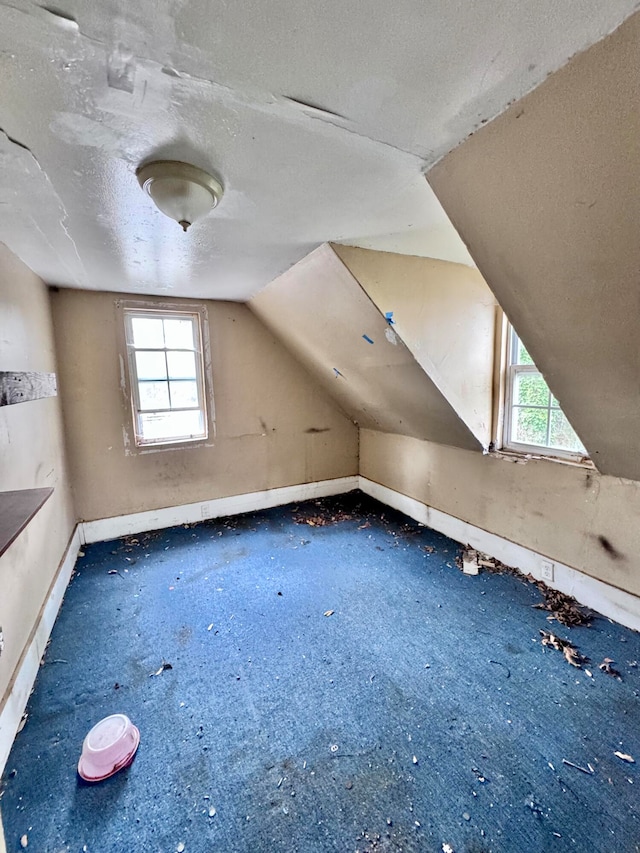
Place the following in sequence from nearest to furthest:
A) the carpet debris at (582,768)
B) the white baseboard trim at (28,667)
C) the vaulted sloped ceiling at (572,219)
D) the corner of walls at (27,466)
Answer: the vaulted sloped ceiling at (572,219) → the carpet debris at (582,768) → the white baseboard trim at (28,667) → the corner of walls at (27,466)

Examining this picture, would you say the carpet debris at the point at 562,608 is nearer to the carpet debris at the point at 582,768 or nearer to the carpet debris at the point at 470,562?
the carpet debris at the point at 470,562

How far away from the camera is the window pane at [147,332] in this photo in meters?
3.14

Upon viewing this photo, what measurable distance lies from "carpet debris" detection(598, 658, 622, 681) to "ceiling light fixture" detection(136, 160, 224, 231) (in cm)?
277

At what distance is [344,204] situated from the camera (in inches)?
59.5

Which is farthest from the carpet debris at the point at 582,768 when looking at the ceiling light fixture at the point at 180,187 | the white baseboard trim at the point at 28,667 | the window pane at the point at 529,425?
the ceiling light fixture at the point at 180,187

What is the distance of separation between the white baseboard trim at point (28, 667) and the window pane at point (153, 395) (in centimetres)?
138

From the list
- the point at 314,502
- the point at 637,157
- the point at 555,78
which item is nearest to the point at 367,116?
the point at 555,78

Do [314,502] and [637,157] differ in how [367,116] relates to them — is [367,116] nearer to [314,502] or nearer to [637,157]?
[637,157]

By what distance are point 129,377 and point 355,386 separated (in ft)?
6.70

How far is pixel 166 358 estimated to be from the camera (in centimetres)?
328

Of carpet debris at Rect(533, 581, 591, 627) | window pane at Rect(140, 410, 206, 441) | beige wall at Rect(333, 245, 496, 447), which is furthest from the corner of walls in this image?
carpet debris at Rect(533, 581, 591, 627)

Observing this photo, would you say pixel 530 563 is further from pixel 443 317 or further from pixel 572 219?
pixel 572 219

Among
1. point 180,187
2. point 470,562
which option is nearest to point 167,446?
point 180,187

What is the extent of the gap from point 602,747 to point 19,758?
2.28 meters
